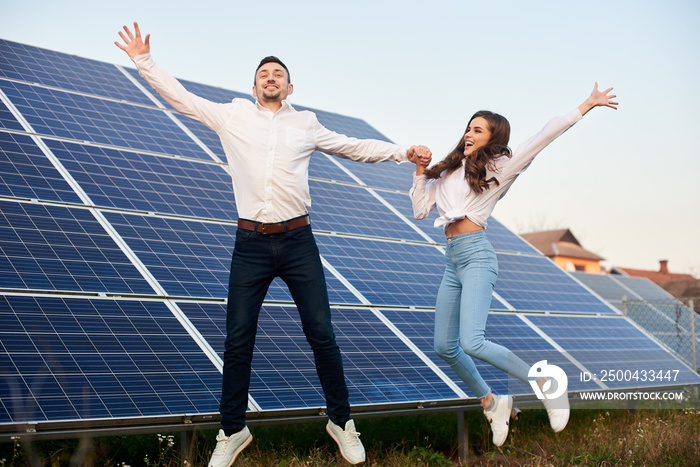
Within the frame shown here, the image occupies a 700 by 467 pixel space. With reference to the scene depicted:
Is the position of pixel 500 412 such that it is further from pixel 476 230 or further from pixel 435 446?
pixel 435 446

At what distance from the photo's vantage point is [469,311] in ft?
18.9

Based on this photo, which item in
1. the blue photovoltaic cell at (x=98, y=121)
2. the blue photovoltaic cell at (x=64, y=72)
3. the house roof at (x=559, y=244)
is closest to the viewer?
the blue photovoltaic cell at (x=98, y=121)

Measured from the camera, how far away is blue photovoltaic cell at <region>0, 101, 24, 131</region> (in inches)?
366

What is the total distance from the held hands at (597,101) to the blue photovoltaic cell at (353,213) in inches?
197

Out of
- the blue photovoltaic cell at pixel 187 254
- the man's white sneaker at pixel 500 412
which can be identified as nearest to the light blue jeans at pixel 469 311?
the man's white sneaker at pixel 500 412

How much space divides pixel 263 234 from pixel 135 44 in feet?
5.46

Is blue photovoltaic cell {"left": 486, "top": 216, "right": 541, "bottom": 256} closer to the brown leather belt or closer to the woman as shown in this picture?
the woman

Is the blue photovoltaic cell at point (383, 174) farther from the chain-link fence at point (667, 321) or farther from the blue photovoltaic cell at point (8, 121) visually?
the chain-link fence at point (667, 321)

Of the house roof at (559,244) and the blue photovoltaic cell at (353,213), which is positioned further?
the house roof at (559,244)

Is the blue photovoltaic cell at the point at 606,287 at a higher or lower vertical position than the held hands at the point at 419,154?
lower

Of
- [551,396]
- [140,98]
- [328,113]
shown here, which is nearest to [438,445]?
[551,396]

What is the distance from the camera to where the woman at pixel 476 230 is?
5.80 metres

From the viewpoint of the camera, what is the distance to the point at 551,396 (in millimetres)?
5973

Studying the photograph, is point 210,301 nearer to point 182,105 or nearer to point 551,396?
point 182,105
